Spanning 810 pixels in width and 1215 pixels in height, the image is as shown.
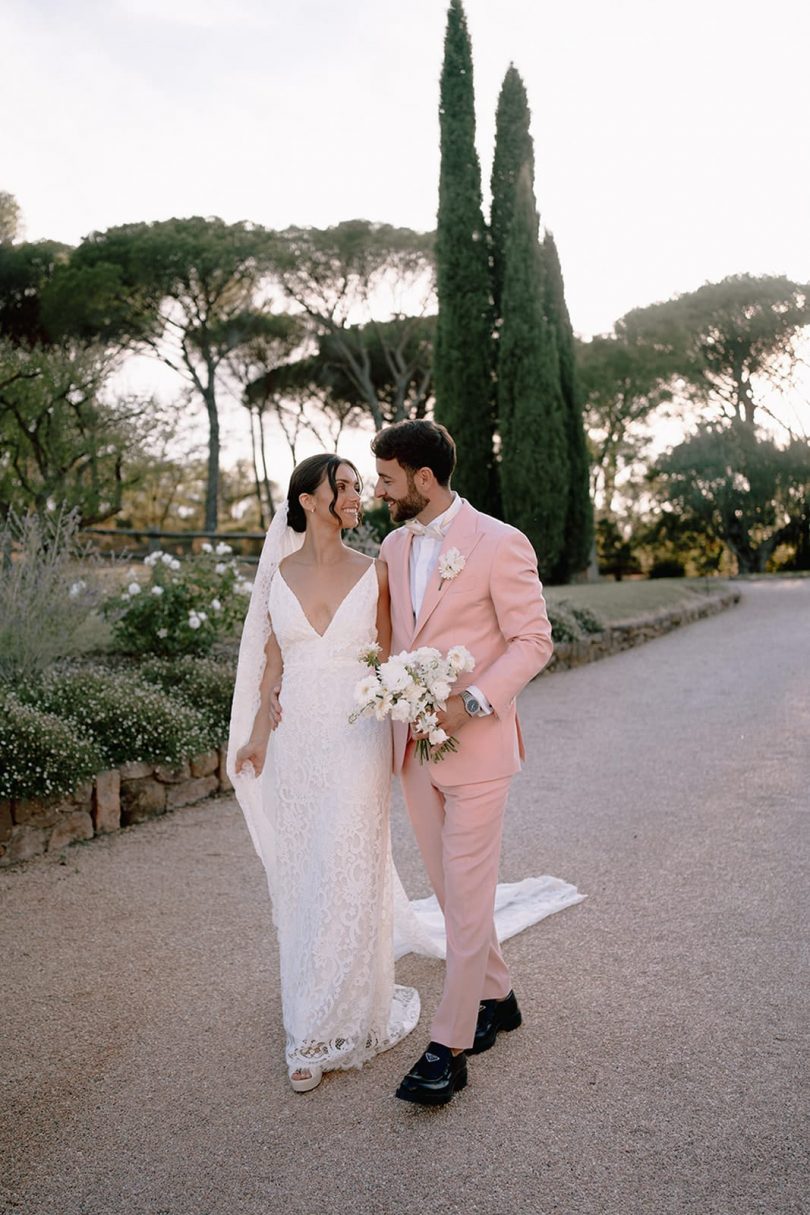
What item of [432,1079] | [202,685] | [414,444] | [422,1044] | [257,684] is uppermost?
[414,444]

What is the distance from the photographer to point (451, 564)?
2.94 metres

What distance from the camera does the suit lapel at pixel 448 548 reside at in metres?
3.01

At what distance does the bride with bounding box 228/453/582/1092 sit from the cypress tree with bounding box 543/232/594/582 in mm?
16050

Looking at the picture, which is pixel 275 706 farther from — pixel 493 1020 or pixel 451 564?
pixel 493 1020

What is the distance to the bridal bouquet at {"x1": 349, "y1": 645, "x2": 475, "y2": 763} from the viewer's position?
2744 millimetres

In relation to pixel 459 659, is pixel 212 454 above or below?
above

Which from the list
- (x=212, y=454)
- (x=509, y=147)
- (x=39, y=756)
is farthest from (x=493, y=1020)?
(x=212, y=454)

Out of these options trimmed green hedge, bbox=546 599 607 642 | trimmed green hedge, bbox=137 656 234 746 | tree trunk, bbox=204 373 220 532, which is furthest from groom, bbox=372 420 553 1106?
tree trunk, bbox=204 373 220 532

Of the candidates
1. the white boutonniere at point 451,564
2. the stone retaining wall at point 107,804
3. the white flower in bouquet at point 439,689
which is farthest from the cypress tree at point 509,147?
the white flower in bouquet at point 439,689

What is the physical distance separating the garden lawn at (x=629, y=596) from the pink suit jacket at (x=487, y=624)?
9819mm

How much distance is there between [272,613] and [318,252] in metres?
24.3

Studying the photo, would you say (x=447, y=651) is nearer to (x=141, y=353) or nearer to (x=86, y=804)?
(x=86, y=804)

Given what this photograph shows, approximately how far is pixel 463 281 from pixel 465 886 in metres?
17.2

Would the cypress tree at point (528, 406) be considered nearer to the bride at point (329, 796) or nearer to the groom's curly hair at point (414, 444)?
the bride at point (329, 796)
